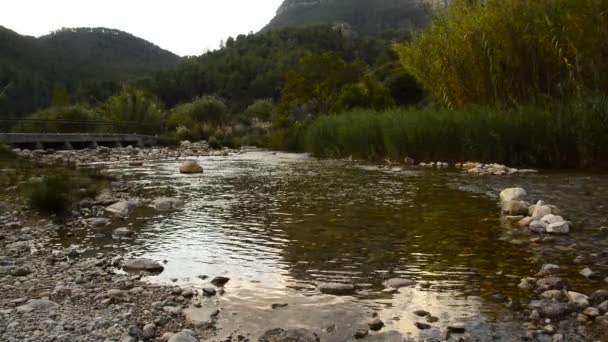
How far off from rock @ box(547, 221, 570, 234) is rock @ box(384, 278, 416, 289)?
2374 millimetres

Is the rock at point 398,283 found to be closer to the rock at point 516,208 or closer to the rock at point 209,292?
the rock at point 209,292

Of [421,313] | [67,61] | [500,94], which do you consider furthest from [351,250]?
[67,61]

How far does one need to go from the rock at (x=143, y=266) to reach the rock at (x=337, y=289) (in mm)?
1589

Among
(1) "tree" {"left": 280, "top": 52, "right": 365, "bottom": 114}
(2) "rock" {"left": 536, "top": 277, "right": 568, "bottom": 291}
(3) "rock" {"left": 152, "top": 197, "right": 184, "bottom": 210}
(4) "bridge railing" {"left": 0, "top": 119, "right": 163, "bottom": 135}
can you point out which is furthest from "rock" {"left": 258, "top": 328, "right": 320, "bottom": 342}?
(1) "tree" {"left": 280, "top": 52, "right": 365, "bottom": 114}

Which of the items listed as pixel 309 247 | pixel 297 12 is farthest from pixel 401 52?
pixel 297 12

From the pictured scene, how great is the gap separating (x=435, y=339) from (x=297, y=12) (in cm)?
14230

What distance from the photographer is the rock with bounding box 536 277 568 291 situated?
387cm

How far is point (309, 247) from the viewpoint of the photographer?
5492 mm

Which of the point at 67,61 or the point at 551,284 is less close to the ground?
the point at 67,61

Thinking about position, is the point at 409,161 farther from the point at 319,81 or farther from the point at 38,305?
the point at 319,81

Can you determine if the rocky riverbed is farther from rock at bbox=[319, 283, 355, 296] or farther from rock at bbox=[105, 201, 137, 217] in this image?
rock at bbox=[105, 201, 137, 217]

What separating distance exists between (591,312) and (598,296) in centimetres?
37

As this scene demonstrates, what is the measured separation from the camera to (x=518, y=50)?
47.9 ft

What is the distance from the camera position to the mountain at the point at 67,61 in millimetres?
64875
